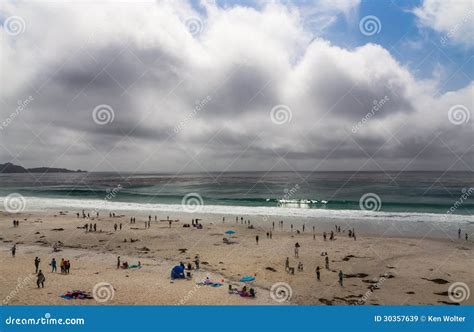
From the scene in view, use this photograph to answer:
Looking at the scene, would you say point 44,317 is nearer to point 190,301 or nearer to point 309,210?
point 190,301

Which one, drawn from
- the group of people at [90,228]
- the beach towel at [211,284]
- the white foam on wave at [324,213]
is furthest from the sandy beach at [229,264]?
the white foam on wave at [324,213]

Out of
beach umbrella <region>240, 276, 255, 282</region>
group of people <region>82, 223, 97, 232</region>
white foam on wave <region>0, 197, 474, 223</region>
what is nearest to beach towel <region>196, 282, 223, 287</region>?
beach umbrella <region>240, 276, 255, 282</region>

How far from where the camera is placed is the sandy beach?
68.7ft

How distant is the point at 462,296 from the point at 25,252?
1490 inches

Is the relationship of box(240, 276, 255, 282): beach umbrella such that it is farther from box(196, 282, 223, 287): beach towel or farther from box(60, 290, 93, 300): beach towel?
box(60, 290, 93, 300): beach towel

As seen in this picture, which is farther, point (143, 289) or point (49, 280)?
point (49, 280)

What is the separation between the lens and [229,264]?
93.4 feet

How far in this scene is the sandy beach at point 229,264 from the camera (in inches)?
825

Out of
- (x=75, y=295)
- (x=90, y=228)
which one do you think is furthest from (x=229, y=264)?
(x=90, y=228)

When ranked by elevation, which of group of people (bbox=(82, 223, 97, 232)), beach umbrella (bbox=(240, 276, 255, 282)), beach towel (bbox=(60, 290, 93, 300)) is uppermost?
group of people (bbox=(82, 223, 97, 232))

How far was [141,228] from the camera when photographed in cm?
4462

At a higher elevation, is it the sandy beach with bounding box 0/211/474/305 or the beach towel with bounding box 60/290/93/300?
the sandy beach with bounding box 0/211/474/305

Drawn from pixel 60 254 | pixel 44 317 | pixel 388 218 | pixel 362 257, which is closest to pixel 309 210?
pixel 388 218

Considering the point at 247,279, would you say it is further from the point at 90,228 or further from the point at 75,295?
the point at 90,228
